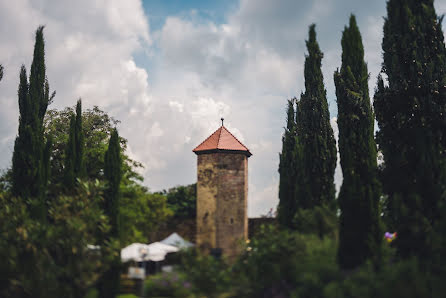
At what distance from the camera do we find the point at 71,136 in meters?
22.3

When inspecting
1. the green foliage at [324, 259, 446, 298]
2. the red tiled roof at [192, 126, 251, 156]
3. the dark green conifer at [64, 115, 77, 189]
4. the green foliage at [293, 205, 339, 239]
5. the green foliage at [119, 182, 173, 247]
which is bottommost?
the green foliage at [324, 259, 446, 298]

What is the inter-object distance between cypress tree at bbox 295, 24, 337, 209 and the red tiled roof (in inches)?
115

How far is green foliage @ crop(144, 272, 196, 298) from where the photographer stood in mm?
14914

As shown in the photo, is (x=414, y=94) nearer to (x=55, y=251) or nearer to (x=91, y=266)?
(x=91, y=266)

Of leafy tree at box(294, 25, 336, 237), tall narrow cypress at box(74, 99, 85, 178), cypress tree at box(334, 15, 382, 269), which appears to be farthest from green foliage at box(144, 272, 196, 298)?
tall narrow cypress at box(74, 99, 85, 178)

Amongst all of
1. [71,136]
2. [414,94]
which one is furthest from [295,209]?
[71,136]

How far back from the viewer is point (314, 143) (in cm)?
2194

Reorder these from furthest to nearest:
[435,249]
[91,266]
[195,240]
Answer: [195,240] < [91,266] < [435,249]

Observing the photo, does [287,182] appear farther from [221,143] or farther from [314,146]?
[221,143]

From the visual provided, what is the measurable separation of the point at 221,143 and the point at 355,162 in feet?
26.6

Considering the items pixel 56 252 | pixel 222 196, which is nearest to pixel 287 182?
pixel 222 196

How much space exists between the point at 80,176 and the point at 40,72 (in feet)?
22.1

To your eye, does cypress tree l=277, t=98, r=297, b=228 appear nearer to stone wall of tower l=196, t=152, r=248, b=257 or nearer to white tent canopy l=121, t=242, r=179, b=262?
stone wall of tower l=196, t=152, r=248, b=257

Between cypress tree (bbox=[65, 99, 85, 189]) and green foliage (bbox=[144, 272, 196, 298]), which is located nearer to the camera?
green foliage (bbox=[144, 272, 196, 298])
